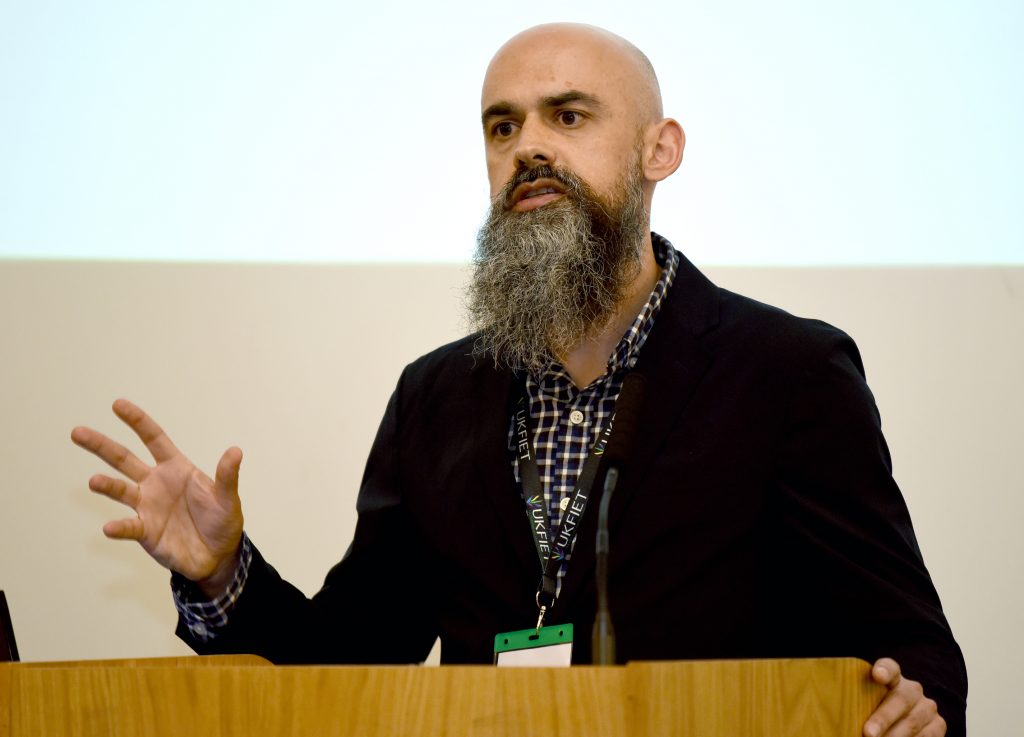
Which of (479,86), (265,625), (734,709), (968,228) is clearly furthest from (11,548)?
(968,228)

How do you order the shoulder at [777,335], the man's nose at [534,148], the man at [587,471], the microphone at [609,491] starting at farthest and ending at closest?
the man's nose at [534,148]
the shoulder at [777,335]
the man at [587,471]
the microphone at [609,491]

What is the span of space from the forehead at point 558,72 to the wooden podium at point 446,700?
4.25 ft

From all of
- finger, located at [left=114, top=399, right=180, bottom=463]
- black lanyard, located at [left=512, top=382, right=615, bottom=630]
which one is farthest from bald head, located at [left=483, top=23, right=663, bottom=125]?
finger, located at [left=114, top=399, right=180, bottom=463]

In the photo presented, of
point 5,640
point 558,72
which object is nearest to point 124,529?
point 5,640

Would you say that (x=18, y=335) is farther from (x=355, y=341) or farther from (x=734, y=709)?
(x=734, y=709)

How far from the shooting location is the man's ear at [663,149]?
7.50 ft

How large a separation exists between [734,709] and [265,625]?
0.88 metres

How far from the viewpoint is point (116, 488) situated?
1.55m

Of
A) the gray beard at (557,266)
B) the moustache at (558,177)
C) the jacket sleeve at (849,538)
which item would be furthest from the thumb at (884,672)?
the moustache at (558,177)

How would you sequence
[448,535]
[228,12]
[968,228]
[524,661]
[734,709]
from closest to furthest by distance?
[734,709] < [524,661] < [448,535] < [968,228] < [228,12]

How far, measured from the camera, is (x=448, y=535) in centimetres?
205

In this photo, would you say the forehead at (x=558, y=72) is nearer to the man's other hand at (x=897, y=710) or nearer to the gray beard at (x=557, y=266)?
the gray beard at (x=557, y=266)

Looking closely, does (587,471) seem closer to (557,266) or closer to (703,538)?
(703,538)

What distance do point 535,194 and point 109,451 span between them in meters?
0.94
